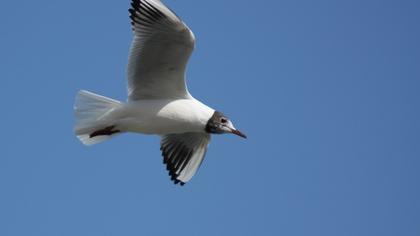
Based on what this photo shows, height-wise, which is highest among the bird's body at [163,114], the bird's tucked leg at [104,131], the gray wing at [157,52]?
the gray wing at [157,52]

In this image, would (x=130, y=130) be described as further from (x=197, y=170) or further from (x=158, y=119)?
(x=197, y=170)

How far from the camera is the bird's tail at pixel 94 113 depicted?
8.48 metres

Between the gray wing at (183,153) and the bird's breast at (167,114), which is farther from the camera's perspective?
the gray wing at (183,153)

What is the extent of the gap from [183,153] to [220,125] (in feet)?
2.98

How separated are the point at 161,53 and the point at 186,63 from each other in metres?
0.26

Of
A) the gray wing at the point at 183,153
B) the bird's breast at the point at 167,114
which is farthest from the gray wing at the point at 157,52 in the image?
the gray wing at the point at 183,153

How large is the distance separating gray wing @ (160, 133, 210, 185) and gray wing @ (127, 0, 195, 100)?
0.85 meters

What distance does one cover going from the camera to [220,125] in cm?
861

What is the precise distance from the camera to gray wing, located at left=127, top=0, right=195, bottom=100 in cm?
809

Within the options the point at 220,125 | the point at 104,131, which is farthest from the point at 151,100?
the point at 220,125

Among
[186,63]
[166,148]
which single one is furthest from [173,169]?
[186,63]

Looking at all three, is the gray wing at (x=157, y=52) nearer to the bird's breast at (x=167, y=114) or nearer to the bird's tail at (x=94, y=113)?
the bird's breast at (x=167, y=114)

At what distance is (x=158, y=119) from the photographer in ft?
27.9

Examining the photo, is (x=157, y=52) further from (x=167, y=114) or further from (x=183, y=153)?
(x=183, y=153)
